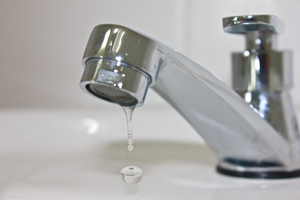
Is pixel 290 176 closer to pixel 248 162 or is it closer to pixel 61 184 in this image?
pixel 248 162

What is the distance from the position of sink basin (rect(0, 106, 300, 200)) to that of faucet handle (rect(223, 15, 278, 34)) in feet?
0.51

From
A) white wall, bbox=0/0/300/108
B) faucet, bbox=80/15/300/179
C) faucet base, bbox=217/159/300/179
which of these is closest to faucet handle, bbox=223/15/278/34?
faucet, bbox=80/15/300/179

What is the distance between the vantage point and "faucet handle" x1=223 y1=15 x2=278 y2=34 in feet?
0.95

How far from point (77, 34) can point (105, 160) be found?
224 mm

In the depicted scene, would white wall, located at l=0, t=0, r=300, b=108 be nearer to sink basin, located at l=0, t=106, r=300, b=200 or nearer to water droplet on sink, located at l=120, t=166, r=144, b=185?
sink basin, located at l=0, t=106, r=300, b=200

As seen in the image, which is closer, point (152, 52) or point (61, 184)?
point (152, 52)

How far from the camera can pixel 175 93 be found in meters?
0.32

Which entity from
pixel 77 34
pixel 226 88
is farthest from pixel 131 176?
pixel 77 34

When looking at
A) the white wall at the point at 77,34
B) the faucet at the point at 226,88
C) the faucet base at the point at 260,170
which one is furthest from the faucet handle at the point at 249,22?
the white wall at the point at 77,34

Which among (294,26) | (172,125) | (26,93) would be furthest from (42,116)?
(294,26)

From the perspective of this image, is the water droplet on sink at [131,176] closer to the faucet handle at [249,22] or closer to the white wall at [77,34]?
the faucet handle at [249,22]

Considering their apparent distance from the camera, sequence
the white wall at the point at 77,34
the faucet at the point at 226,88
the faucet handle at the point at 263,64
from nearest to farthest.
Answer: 1. the faucet at the point at 226,88
2. the faucet handle at the point at 263,64
3. the white wall at the point at 77,34

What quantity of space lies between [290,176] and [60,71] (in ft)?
1.30

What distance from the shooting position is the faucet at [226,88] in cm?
24
